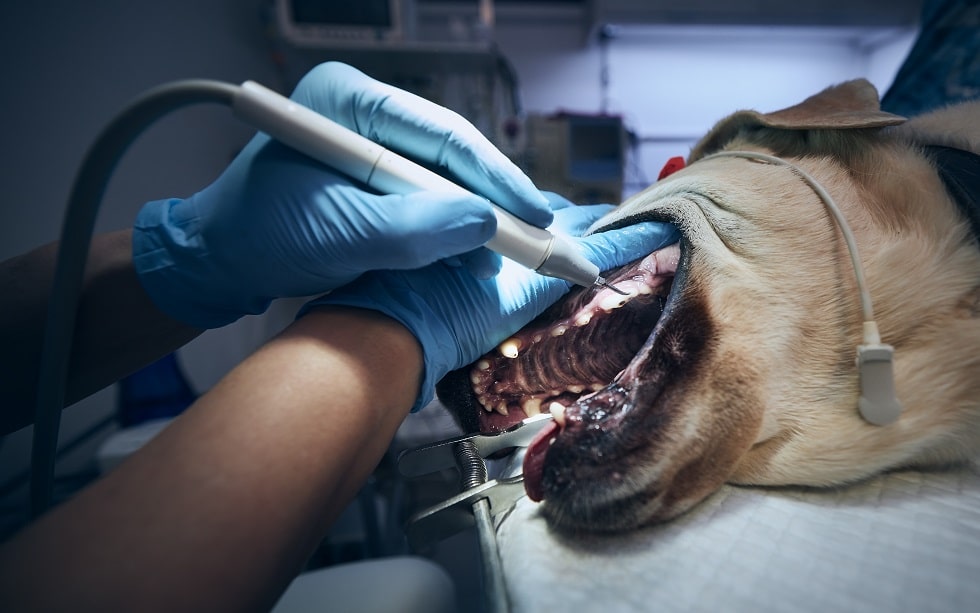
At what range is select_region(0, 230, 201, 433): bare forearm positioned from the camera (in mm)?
626

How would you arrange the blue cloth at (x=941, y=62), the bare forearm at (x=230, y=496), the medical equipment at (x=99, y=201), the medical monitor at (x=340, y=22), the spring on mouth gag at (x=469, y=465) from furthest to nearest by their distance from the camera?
1. the medical monitor at (x=340, y=22)
2. the blue cloth at (x=941, y=62)
3. the spring on mouth gag at (x=469, y=465)
4. the medical equipment at (x=99, y=201)
5. the bare forearm at (x=230, y=496)

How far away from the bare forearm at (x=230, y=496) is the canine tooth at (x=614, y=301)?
1.32 ft

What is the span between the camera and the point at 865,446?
515 millimetres

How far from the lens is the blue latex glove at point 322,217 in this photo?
52 centimetres

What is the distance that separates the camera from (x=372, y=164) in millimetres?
490

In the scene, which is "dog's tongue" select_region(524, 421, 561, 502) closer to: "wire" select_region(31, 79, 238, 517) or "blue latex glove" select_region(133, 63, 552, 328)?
"blue latex glove" select_region(133, 63, 552, 328)

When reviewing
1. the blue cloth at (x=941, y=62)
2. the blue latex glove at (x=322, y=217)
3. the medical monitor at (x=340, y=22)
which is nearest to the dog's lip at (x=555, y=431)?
the blue latex glove at (x=322, y=217)

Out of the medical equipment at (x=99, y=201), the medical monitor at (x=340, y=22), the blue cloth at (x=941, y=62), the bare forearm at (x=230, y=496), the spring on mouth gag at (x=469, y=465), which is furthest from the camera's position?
the medical monitor at (x=340, y=22)

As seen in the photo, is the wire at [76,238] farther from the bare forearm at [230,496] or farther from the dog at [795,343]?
the dog at [795,343]

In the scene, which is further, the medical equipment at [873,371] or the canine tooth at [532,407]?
the canine tooth at [532,407]

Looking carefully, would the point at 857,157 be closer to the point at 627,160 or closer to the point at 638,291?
the point at 638,291

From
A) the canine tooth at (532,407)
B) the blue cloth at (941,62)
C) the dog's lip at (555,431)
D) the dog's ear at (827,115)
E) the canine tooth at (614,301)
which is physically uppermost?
the blue cloth at (941,62)

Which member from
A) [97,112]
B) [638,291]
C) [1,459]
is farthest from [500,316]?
[97,112]

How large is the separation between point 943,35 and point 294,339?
7.68 ft
